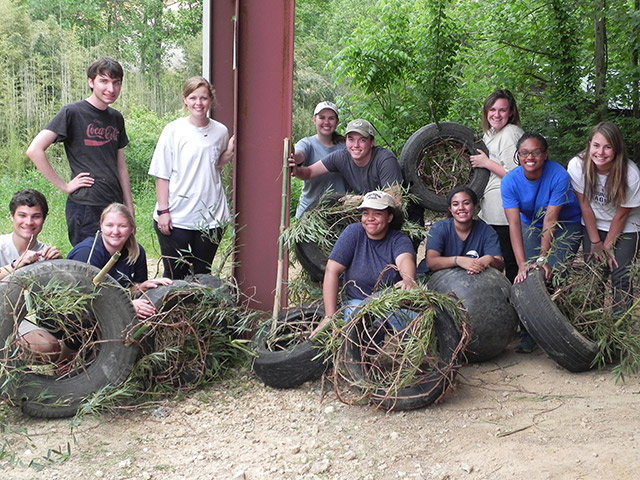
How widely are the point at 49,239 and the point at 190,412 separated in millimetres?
6057

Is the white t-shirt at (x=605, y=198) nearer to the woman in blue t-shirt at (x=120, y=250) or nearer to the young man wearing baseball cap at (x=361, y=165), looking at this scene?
the young man wearing baseball cap at (x=361, y=165)

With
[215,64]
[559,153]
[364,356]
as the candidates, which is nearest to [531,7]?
[559,153]

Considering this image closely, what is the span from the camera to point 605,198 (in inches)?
233

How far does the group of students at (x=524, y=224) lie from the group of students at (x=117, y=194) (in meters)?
0.76

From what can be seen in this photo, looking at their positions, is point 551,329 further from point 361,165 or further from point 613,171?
point 361,165

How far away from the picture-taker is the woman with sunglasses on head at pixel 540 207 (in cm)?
588

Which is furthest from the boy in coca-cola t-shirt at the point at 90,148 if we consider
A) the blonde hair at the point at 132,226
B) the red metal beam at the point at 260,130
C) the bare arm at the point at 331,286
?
the bare arm at the point at 331,286

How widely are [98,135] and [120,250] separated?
983 mm

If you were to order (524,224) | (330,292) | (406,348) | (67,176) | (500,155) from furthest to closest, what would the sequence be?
1. (67,176)
2. (500,155)
3. (524,224)
4. (330,292)
5. (406,348)

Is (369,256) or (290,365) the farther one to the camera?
(369,256)

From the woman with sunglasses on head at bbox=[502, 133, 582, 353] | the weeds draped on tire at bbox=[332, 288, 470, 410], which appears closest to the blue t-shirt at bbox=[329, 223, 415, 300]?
the weeds draped on tire at bbox=[332, 288, 470, 410]

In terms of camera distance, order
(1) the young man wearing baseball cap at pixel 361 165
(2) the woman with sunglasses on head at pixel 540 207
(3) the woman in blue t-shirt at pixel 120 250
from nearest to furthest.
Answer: (3) the woman in blue t-shirt at pixel 120 250 → (2) the woman with sunglasses on head at pixel 540 207 → (1) the young man wearing baseball cap at pixel 361 165

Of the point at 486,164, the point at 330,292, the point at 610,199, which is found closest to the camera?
the point at 330,292

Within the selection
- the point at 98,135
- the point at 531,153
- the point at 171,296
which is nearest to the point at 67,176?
the point at 98,135
